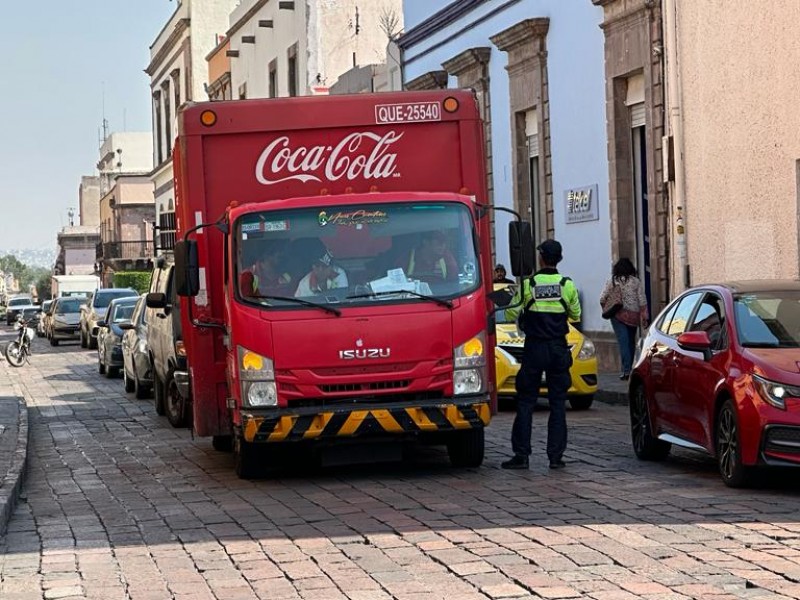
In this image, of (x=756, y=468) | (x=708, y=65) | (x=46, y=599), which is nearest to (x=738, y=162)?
(x=708, y=65)

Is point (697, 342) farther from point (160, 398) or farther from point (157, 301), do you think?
point (160, 398)

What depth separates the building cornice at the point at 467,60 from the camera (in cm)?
3088

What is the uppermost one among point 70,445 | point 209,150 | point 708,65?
point 708,65

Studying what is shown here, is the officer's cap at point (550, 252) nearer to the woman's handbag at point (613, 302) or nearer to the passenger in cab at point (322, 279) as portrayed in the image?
the passenger in cab at point (322, 279)

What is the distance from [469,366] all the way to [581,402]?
7465mm

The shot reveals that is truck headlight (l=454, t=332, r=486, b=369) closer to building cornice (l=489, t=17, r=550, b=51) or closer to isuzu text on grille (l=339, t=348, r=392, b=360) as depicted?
isuzu text on grille (l=339, t=348, r=392, b=360)

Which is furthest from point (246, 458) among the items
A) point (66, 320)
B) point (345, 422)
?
point (66, 320)

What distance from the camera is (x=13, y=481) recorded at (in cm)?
1254

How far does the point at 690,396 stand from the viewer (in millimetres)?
12273

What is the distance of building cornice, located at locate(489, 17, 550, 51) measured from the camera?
2770 centimetres

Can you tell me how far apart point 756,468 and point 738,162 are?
10151 millimetres

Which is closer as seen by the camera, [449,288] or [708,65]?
[449,288]

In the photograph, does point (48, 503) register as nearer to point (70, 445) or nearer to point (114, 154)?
point (70, 445)

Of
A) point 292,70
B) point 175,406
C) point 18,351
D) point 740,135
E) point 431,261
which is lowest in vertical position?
point 18,351
